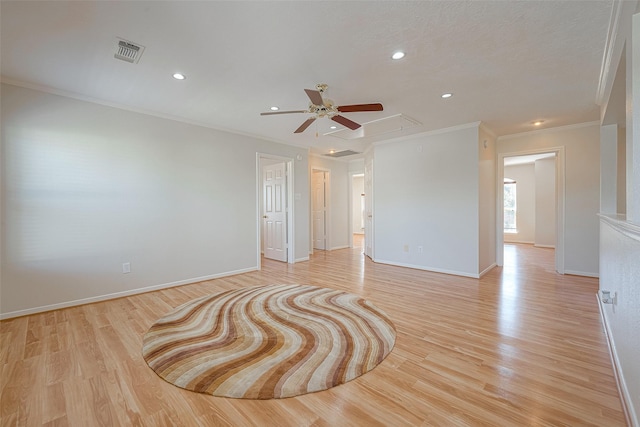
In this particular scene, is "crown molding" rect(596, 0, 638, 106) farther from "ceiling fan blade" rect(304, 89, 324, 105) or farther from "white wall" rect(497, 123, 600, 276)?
"ceiling fan blade" rect(304, 89, 324, 105)

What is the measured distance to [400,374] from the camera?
1.85 metres

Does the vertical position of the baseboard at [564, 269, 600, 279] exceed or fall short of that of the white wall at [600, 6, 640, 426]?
it falls short

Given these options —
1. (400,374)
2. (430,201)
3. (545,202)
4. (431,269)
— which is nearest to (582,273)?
(431,269)

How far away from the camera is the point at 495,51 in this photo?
2.28 m

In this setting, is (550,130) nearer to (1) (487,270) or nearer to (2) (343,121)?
(1) (487,270)

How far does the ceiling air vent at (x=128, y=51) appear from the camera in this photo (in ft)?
7.14

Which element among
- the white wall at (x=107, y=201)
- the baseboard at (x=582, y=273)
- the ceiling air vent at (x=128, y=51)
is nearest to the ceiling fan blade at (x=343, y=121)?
the ceiling air vent at (x=128, y=51)

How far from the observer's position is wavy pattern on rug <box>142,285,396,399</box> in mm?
1781

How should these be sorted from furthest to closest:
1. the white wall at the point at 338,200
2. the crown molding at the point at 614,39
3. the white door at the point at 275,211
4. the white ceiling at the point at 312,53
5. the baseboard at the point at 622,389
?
the white wall at the point at 338,200 → the white door at the point at 275,211 → the white ceiling at the point at 312,53 → the crown molding at the point at 614,39 → the baseboard at the point at 622,389

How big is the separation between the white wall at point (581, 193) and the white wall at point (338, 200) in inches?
179

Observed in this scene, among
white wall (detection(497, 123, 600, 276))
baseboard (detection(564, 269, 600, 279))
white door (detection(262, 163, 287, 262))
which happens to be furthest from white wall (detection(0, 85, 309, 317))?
baseboard (detection(564, 269, 600, 279))

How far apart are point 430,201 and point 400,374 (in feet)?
11.7

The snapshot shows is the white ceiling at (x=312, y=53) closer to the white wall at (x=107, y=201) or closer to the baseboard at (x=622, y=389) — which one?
the white wall at (x=107, y=201)

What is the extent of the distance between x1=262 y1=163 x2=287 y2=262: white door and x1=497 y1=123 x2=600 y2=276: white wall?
5.12m
